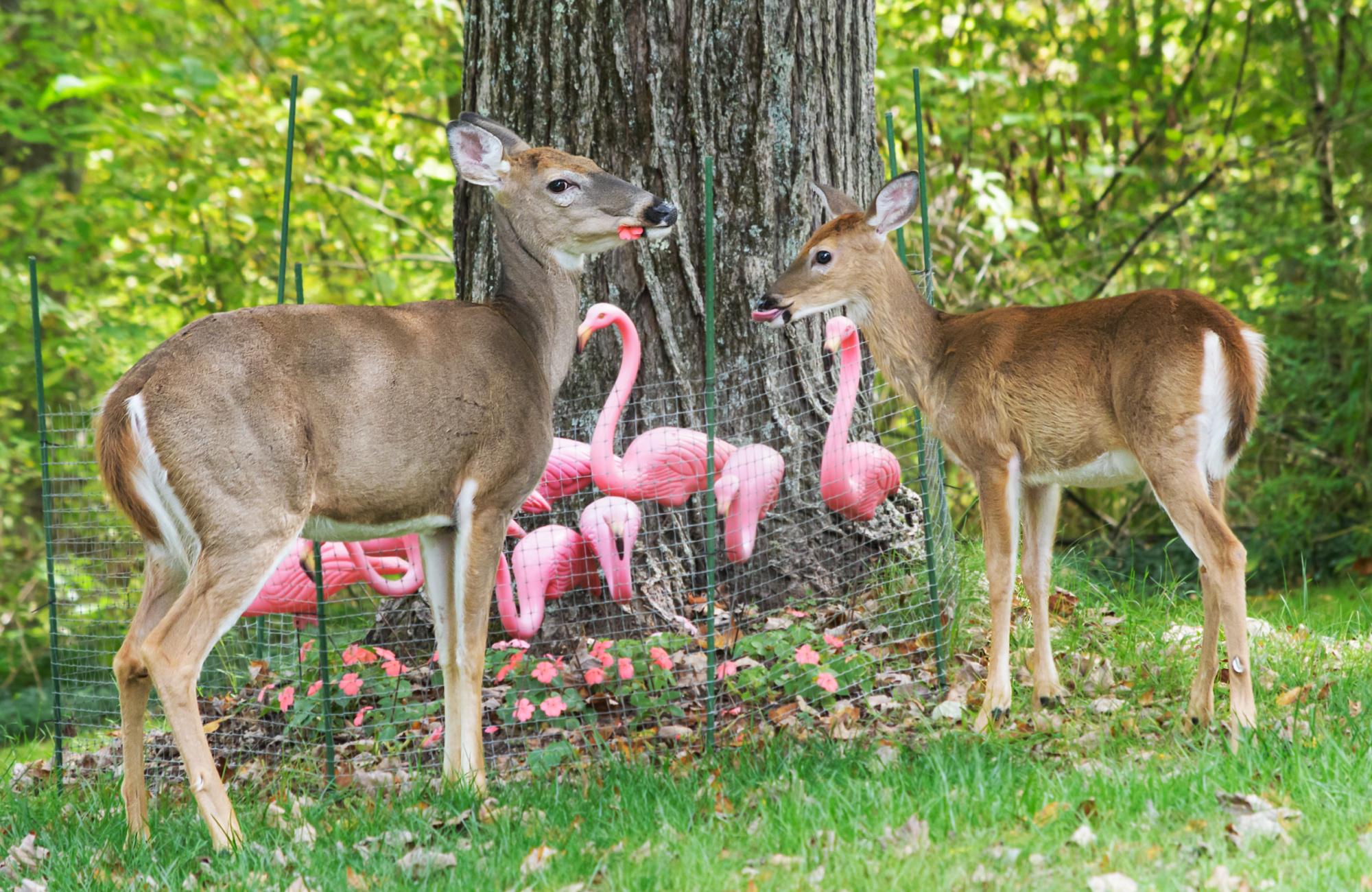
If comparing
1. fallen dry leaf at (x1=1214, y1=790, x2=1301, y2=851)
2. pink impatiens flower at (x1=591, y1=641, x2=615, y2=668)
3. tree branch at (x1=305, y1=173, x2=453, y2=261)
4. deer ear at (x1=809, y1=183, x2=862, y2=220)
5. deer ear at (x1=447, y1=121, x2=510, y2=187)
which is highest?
tree branch at (x1=305, y1=173, x2=453, y2=261)

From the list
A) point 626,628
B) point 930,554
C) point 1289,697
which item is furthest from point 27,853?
point 1289,697

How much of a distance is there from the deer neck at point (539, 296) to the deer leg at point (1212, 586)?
2227 millimetres

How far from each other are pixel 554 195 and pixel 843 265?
1.18 m

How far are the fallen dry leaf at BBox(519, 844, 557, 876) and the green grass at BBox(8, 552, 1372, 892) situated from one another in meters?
0.03

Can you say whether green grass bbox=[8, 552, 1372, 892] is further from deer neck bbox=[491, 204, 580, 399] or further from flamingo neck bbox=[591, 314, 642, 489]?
deer neck bbox=[491, 204, 580, 399]

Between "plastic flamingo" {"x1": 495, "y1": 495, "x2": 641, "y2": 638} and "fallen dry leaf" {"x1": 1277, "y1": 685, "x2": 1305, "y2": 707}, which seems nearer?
"fallen dry leaf" {"x1": 1277, "y1": 685, "x2": 1305, "y2": 707}

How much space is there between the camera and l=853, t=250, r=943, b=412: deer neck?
4746mm

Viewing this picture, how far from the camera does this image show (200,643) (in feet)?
12.1

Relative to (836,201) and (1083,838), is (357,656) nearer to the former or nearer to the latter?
(836,201)

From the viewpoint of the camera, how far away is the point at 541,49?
5.17 meters

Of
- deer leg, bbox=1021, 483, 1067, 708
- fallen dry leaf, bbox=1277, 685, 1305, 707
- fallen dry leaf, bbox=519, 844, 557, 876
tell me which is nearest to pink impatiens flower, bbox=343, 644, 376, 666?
fallen dry leaf, bbox=519, 844, 557, 876

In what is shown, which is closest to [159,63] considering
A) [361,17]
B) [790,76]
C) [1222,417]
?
[361,17]

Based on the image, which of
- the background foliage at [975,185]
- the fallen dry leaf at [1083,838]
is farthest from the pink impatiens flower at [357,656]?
the background foliage at [975,185]

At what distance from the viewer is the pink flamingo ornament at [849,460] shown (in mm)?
4809
